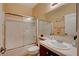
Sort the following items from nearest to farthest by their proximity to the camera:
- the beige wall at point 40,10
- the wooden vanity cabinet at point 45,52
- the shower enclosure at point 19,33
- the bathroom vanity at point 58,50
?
the bathroom vanity at point 58,50 < the wooden vanity cabinet at point 45,52 < the beige wall at point 40,10 < the shower enclosure at point 19,33

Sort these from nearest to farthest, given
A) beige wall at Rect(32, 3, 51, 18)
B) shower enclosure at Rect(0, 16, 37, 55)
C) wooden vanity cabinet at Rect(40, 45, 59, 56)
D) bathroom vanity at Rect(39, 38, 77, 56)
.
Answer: bathroom vanity at Rect(39, 38, 77, 56) < wooden vanity cabinet at Rect(40, 45, 59, 56) < beige wall at Rect(32, 3, 51, 18) < shower enclosure at Rect(0, 16, 37, 55)

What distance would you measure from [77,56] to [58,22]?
0.70 meters

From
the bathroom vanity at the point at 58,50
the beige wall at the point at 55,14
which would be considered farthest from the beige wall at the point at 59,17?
the bathroom vanity at the point at 58,50

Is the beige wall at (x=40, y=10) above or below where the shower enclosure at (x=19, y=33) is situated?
above

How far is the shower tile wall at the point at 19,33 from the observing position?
1784 mm

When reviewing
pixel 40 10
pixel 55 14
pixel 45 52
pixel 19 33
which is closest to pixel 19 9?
pixel 40 10

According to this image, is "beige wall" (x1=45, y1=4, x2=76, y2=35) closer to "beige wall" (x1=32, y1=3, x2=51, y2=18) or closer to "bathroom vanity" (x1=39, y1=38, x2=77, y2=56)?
"beige wall" (x1=32, y1=3, x2=51, y2=18)

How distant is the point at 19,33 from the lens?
1.86 metres

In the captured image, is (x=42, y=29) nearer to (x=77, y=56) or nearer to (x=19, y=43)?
(x=19, y=43)

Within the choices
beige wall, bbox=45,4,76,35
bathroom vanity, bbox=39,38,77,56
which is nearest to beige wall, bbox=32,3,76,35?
beige wall, bbox=45,4,76,35

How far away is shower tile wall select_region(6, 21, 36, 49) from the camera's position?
5.85 ft

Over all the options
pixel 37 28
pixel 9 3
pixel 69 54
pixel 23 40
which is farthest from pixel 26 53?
pixel 9 3

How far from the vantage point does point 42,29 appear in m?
1.76

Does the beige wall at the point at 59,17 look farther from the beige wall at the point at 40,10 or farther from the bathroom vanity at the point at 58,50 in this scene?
the bathroom vanity at the point at 58,50
